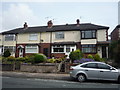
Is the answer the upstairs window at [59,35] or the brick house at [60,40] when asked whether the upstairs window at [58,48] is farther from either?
the upstairs window at [59,35]

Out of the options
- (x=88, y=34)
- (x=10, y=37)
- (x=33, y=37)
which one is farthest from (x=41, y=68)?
(x=10, y=37)

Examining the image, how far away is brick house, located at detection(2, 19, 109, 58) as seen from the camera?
80.5 ft

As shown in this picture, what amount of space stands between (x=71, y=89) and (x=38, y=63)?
9.36 meters

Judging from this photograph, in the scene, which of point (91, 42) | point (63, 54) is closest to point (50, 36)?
point (63, 54)

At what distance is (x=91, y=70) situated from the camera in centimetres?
1007

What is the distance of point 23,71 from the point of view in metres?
15.7

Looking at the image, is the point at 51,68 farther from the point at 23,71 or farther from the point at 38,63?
the point at 23,71

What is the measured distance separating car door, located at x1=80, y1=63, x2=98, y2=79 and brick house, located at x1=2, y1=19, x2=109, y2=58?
14236mm

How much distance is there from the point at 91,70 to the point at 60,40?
57.6 feet

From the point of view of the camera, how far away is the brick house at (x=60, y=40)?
24531 mm

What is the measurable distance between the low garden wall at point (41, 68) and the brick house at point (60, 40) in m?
10.9

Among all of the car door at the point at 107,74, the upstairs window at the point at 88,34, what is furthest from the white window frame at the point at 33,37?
the car door at the point at 107,74

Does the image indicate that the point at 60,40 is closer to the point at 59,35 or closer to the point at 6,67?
the point at 59,35

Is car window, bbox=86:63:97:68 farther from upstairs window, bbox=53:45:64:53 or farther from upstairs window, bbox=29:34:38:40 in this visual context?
upstairs window, bbox=29:34:38:40
